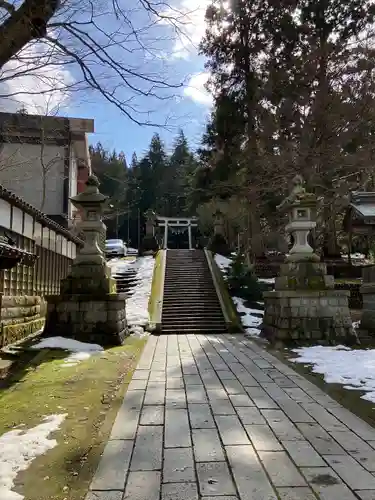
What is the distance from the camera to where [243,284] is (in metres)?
16.0

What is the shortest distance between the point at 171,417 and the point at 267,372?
2749mm

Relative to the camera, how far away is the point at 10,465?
124 inches

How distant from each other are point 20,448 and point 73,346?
566 centimetres

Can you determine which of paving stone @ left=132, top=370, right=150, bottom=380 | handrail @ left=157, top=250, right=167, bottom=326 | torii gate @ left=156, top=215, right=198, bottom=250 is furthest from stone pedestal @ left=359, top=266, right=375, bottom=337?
torii gate @ left=156, top=215, right=198, bottom=250

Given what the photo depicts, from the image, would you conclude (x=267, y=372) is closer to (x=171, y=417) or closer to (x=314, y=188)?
(x=171, y=417)

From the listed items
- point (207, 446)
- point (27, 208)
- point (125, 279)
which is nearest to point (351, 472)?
point (207, 446)

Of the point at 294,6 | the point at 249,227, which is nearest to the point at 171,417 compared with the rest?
the point at 249,227

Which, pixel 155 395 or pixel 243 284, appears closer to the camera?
pixel 155 395

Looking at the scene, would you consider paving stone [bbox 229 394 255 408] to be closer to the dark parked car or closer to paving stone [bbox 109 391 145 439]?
paving stone [bbox 109 391 145 439]

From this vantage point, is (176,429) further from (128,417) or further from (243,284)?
(243,284)

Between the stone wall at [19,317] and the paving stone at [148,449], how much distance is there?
20.1 ft

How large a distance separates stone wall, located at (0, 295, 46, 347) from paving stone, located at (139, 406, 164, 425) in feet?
18.2

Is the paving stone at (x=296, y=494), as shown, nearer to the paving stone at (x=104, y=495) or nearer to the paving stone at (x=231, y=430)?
the paving stone at (x=231, y=430)

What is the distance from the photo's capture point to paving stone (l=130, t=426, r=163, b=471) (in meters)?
3.11
